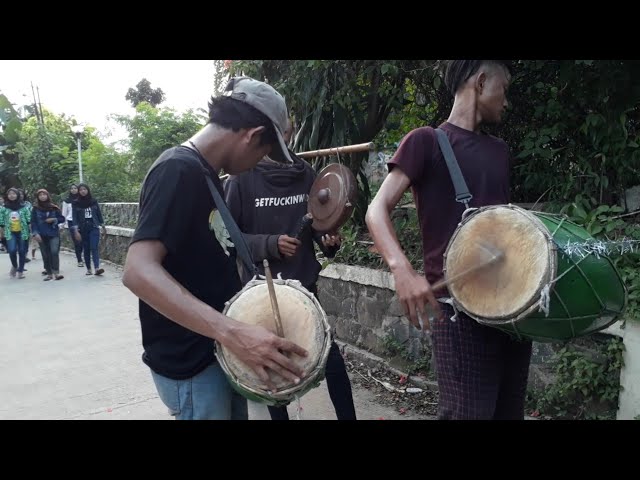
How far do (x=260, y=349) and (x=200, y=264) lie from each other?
433mm

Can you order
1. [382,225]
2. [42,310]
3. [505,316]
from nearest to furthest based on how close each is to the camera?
[505,316], [382,225], [42,310]

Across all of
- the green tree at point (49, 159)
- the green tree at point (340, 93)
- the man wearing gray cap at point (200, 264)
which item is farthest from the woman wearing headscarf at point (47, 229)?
the man wearing gray cap at point (200, 264)

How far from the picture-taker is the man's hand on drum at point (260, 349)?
1.47 meters

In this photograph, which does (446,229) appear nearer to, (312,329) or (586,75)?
(312,329)

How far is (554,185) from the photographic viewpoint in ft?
12.2

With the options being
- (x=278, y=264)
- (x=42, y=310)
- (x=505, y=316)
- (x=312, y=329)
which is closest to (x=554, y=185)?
(x=278, y=264)

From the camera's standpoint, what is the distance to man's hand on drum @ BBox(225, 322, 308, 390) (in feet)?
4.84

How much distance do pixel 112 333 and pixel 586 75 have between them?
5.33 m

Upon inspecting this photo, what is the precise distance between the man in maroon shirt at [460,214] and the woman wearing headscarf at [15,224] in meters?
10.0

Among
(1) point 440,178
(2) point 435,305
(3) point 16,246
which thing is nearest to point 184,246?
(2) point 435,305

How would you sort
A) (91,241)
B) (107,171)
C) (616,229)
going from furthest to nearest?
(107,171), (91,241), (616,229)

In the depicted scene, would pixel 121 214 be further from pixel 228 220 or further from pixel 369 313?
pixel 228 220

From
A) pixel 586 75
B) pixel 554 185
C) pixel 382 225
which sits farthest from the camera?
pixel 554 185

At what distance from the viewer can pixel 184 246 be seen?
1.68 meters
